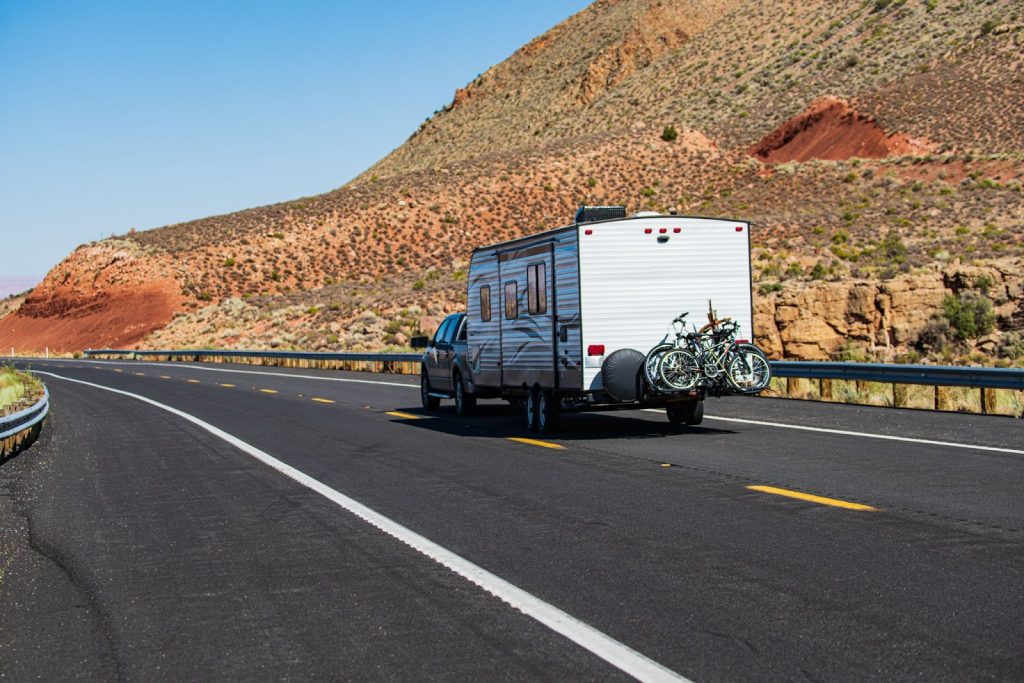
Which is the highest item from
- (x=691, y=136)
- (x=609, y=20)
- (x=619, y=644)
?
(x=609, y=20)

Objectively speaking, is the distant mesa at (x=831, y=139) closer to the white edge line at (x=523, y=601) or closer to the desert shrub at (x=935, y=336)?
the desert shrub at (x=935, y=336)

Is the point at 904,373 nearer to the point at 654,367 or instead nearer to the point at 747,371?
the point at 747,371

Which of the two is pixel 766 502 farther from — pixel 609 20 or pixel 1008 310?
pixel 609 20

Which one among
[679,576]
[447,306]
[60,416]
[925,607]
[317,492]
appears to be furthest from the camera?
[447,306]

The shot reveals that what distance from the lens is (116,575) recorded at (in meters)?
7.89

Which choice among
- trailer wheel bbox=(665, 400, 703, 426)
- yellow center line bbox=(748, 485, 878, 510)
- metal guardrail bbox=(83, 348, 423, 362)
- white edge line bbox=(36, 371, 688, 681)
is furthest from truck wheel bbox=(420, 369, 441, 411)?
yellow center line bbox=(748, 485, 878, 510)

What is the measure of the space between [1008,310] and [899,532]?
27.6 meters

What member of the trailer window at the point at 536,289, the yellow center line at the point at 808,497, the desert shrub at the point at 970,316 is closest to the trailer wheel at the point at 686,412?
the trailer window at the point at 536,289

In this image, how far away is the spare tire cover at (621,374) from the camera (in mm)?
15680

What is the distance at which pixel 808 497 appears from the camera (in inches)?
402

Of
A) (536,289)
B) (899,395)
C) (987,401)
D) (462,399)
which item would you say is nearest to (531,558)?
(536,289)

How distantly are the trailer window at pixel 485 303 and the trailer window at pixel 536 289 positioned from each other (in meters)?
1.82

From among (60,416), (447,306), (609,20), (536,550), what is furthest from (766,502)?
(609,20)

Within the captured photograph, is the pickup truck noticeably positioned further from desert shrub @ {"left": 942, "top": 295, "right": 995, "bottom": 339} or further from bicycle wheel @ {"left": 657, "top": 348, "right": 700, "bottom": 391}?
desert shrub @ {"left": 942, "top": 295, "right": 995, "bottom": 339}
